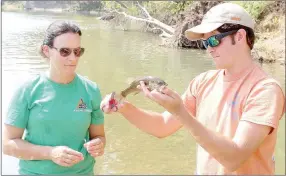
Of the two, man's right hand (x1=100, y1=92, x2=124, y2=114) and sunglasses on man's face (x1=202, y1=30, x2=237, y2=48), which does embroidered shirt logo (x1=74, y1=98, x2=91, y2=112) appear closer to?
man's right hand (x1=100, y1=92, x2=124, y2=114)

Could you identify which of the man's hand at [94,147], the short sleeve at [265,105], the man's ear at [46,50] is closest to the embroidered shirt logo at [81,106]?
the man's hand at [94,147]

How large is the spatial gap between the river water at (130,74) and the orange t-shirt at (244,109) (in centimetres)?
250

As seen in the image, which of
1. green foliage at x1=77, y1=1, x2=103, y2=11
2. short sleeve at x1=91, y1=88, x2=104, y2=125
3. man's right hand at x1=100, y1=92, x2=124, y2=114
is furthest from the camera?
green foliage at x1=77, y1=1, x2=103, y2=11

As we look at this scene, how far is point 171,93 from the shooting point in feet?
8.80

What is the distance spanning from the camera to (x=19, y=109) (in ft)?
10.7

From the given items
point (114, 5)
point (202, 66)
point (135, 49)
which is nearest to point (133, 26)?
point (114, 5)

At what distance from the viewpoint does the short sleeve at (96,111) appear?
137 inches

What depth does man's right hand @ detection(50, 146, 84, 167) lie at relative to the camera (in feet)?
10.2

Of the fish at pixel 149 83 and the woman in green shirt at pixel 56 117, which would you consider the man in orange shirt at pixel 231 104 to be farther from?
the woman in green shirt at pixel 56 117

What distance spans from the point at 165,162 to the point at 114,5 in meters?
29.4

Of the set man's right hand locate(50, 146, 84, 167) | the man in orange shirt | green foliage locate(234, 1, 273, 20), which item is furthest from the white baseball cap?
green foliage locate(234, 1, 273, 20)

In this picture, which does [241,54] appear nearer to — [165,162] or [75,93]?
[75,93]

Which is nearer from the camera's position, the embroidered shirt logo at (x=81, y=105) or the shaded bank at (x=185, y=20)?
the embroidered shirt logo at (x=81, y=105)

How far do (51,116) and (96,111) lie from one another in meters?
0.40
